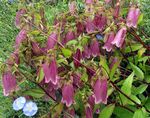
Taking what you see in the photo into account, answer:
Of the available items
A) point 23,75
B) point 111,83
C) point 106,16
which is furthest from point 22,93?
point 106,16

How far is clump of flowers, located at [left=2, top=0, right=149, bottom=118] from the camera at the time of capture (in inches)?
67.6

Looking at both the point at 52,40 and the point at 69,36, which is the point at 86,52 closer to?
the point at 69,36

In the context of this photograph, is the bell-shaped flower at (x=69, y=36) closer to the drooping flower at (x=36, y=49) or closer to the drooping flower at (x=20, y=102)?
the drooping flower at (x=36, y=49)

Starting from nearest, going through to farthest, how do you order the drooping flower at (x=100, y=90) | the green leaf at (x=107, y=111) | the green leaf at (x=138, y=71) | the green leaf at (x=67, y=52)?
the drooping flower at (x=100, y=90)
the green leaf at (x=67, y=52)
the green leaf at (x=107, y=111)
the green leaf at (x=138, y=71)

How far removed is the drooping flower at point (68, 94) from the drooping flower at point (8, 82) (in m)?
0.24

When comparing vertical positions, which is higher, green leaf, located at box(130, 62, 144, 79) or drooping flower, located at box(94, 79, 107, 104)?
drooping flower, located at box(94, 79, 107, 104)

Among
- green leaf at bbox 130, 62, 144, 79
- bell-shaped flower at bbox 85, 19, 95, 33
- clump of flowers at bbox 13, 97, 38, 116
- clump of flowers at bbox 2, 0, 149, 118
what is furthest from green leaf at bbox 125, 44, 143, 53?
clump of flowers at bbox 13, 97, 38, 116

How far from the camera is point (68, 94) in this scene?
1.71m

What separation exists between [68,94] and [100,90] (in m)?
0.14

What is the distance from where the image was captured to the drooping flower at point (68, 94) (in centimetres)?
169

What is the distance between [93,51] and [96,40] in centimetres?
6

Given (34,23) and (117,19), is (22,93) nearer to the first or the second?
(34,23)

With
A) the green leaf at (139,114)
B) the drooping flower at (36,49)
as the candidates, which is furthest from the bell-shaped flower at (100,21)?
the green leaf at (139,114)

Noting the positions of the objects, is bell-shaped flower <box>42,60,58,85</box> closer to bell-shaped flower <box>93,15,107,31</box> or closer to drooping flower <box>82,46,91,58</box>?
drooping flower <box>82,46,91,58</box>
